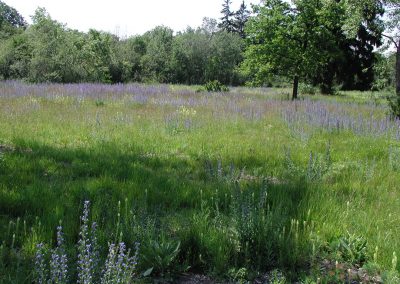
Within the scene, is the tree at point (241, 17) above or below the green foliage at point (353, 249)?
above

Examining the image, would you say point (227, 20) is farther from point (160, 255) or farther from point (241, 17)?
point (160, 255)

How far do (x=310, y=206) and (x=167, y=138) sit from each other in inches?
175

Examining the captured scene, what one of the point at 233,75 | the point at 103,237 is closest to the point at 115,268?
the point at 103,237

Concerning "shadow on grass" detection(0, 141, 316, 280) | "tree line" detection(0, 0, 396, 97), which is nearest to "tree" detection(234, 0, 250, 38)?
"tree line" detection(0, 0, 396, 97)

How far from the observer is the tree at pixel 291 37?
17141mm

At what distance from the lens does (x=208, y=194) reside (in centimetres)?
457

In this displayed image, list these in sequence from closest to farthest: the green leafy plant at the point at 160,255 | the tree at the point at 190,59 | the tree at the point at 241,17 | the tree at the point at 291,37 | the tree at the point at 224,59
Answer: the green leafy plant at the point at 160,255 → the tree at the point at 291,37 → the tree at the point at 190,59 → the tree at the point at 224,59 → the tree at the point at 241,17

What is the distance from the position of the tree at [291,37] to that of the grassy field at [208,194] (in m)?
7.94

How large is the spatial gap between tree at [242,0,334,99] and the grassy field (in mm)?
7940

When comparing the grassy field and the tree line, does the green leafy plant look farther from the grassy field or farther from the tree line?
the tree line

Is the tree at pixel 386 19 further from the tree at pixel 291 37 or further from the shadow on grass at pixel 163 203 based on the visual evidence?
the shadow on grass at pixel 163 203

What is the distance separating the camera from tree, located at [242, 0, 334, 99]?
17141mm

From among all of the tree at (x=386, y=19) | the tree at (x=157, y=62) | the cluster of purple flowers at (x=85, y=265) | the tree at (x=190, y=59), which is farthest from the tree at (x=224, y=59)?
the cluster of purple flowers at (x=85, y=265)

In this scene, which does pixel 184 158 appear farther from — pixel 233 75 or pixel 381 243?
pixel 233 75
